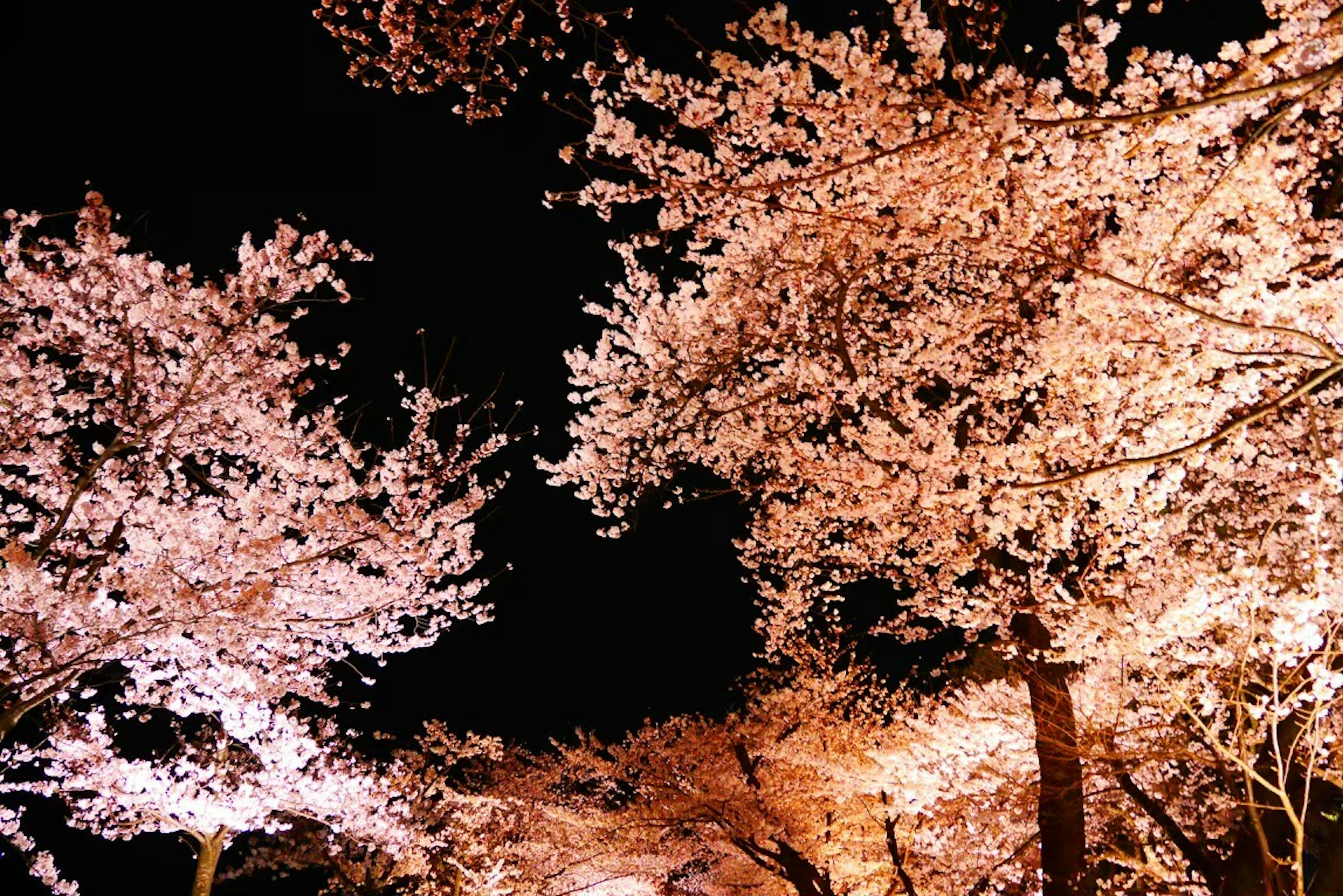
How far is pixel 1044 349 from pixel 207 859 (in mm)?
17479

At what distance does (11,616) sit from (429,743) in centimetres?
2281

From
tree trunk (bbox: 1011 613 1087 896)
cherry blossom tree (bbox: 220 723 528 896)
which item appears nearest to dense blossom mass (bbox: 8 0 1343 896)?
tree trunk (bbox: 1011 613 1087 896)

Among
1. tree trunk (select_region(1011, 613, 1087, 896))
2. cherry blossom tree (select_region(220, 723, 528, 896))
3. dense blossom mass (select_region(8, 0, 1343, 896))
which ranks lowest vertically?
cherry blossom tree (select_region(220, 723, 528, 896))

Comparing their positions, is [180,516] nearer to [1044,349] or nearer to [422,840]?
[1044,349]

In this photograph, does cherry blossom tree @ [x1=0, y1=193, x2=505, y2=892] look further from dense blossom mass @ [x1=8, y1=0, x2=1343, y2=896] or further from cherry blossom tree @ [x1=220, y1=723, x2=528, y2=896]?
cherry blossom tree @ [x1=220, y1=723, x2=528, y2=896]

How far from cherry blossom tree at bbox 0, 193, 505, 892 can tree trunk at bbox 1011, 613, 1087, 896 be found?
22.5 feet

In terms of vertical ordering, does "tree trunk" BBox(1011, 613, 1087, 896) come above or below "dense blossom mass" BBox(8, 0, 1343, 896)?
below

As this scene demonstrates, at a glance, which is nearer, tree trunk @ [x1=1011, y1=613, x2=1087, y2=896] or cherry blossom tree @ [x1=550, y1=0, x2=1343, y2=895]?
cherry blossom tree @ [x1=550, y1=0, x2=1343, y2=895]

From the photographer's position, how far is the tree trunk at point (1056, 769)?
6871 millimetres

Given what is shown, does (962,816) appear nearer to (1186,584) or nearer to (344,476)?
(1186,584)

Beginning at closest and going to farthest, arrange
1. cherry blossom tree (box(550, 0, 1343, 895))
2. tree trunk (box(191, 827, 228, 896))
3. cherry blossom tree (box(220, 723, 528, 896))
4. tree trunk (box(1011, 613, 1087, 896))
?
cherry blossom tree (box(550, 0, 1343, 895)), tree trunk (box(1011, 613, 1087, 896)), tree trunk (box(191, 827, 228, 896)), cherry blossom tree (box(220, 723, 528, 896))

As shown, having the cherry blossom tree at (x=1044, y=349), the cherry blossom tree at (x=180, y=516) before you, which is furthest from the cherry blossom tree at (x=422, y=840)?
the cherry blossom tree at (x=1044, y=349)

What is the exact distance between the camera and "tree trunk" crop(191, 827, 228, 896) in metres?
14.6

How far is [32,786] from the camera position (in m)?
14.2
